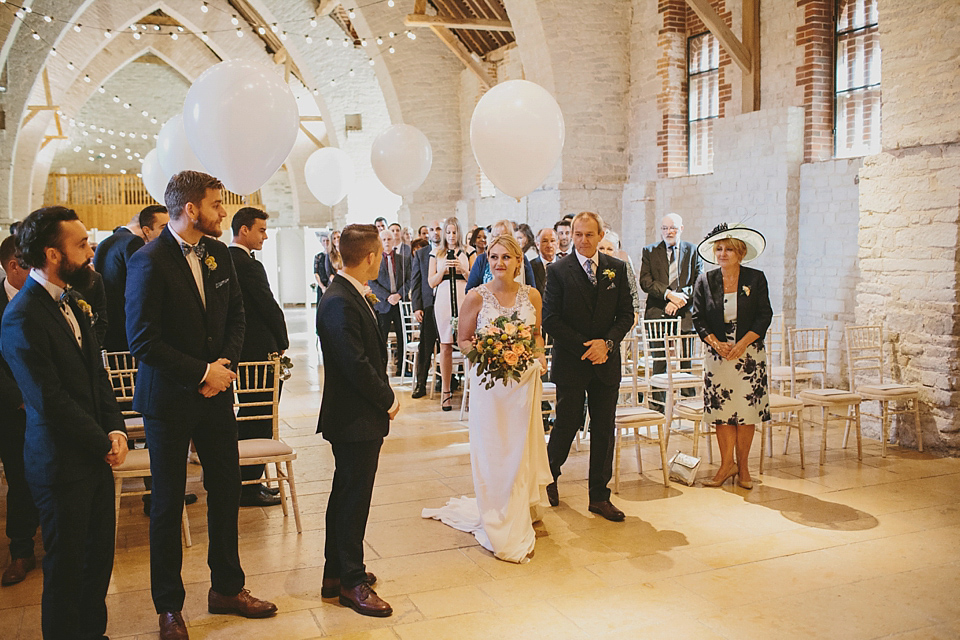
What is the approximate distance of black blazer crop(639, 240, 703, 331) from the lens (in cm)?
711

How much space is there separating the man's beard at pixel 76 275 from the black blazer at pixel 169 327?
216mm

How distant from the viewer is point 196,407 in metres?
3.19

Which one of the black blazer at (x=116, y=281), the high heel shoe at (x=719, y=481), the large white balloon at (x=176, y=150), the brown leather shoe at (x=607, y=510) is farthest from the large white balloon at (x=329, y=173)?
the brown leather shoe at (x=607, y=510)

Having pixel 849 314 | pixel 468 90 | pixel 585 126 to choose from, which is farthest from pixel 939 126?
pixel 468 90

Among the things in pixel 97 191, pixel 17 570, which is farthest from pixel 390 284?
pixel 97 191

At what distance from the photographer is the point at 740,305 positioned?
16.8 ft

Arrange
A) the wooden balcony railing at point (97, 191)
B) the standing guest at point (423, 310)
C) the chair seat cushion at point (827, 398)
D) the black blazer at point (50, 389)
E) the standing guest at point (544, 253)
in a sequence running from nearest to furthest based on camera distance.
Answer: the black blazer at point (50, 389) < the chair seat cushion at point (827, 398) < the standing guest at point (544, 253) < the standing guest at point (423, 310) < the wooden balcony railing at point (97, 191)

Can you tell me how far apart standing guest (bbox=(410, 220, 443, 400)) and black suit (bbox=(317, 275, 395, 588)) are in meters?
4.63

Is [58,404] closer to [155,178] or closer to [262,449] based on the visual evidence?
[262,449]

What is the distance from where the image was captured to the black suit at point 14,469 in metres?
3.92

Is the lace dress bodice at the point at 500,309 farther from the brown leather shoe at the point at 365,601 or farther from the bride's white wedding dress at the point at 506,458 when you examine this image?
the brown leather shoe at the point at 365,601

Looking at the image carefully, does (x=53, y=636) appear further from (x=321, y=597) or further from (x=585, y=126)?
(x=585, y=126)

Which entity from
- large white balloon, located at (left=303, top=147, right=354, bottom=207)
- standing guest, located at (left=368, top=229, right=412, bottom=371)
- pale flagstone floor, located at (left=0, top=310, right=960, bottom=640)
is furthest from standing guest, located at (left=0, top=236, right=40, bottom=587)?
large white balloon, located at (left=303, top=147, right=354, bottom=207)

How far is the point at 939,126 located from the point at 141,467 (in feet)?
18.1
